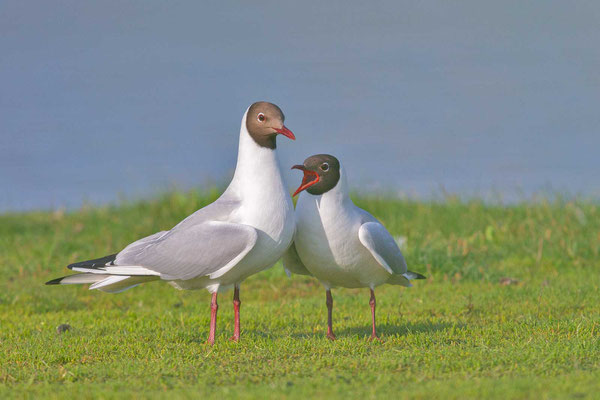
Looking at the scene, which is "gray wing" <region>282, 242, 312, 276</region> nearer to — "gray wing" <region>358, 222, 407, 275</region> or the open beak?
the open beak

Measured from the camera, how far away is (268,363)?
5953mm

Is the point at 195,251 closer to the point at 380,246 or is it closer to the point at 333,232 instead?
the point at 333,232

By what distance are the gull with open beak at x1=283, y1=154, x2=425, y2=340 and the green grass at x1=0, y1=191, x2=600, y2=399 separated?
69 centimetres

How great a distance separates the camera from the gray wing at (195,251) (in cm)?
645

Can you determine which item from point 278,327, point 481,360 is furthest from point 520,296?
point 481,360

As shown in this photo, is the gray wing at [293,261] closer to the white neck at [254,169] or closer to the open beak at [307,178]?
the open beak at [307,178]

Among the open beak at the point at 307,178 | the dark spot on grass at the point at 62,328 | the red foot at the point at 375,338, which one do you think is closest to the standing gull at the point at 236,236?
the open beak at the point at 307,178

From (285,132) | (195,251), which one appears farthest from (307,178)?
(195,251)

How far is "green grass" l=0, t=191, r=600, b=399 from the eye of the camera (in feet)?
17.6

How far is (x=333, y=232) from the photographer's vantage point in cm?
683

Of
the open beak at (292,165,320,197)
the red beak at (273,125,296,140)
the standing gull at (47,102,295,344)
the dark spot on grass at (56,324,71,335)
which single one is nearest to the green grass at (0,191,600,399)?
the dark spot on grass at (56,324,71,335)

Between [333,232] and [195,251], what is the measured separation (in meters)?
1.24

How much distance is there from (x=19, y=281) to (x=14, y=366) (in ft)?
18.2

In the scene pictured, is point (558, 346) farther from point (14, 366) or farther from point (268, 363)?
point (14, 366)
